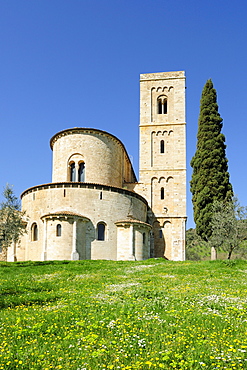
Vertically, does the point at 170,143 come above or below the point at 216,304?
above

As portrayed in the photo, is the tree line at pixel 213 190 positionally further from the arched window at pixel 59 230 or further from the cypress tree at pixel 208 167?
the arched window at pixel 59 230

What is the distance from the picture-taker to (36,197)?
36000 mm

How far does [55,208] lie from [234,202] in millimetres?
18383

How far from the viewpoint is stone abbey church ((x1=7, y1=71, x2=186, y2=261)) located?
33.7 meters

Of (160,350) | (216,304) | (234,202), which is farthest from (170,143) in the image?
(160,350)

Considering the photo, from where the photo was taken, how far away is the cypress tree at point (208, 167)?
4141 centimetres

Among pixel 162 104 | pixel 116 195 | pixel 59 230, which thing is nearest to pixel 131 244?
pixel 116 195

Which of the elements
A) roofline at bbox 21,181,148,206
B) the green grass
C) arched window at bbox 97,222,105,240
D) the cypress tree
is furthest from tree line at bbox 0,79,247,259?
the green grass

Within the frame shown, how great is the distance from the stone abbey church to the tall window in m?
0.13

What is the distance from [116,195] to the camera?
119 feet

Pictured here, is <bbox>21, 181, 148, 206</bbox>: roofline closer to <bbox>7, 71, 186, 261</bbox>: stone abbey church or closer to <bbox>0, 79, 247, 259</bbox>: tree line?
<bbox>7, 71, 186, 261</bbox>: stone abbey church

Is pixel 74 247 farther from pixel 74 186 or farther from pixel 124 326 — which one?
pixel 124 326

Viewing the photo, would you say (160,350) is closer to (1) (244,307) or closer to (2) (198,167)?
(1) (244,307)

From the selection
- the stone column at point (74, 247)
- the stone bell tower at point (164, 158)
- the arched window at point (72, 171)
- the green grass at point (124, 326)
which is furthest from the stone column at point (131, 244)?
the green grass at point (124, 326)
